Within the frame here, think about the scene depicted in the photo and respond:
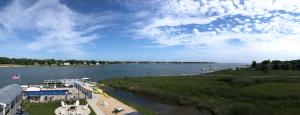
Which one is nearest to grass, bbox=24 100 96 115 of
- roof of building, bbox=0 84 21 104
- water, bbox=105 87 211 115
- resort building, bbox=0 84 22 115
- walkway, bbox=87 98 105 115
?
walkway, bbox=87 98 105 115

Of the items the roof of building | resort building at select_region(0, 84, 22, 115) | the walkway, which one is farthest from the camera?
the walkway

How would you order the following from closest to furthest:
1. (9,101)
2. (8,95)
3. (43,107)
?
(9,101), (8,95), (43,107)

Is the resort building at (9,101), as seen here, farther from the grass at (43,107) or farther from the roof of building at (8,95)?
the grass at (43,107)

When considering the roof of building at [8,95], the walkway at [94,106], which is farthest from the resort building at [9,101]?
the walkway at [94,106]

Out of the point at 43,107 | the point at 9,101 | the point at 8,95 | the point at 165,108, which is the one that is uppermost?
the point at 8,95

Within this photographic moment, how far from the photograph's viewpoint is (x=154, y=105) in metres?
63.9

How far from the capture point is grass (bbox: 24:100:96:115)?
1863 inches

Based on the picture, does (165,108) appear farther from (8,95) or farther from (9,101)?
(9,101)

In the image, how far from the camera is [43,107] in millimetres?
51688

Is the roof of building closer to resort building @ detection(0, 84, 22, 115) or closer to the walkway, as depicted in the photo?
resort building @ detection(0, 84, 22, 115)

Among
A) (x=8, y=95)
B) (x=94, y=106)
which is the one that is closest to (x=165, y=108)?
(x=94, y=106)

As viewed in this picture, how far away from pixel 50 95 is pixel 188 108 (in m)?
24.1

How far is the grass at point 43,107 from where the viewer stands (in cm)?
4731

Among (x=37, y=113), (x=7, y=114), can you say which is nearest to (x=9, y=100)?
(x=7, y=114)
